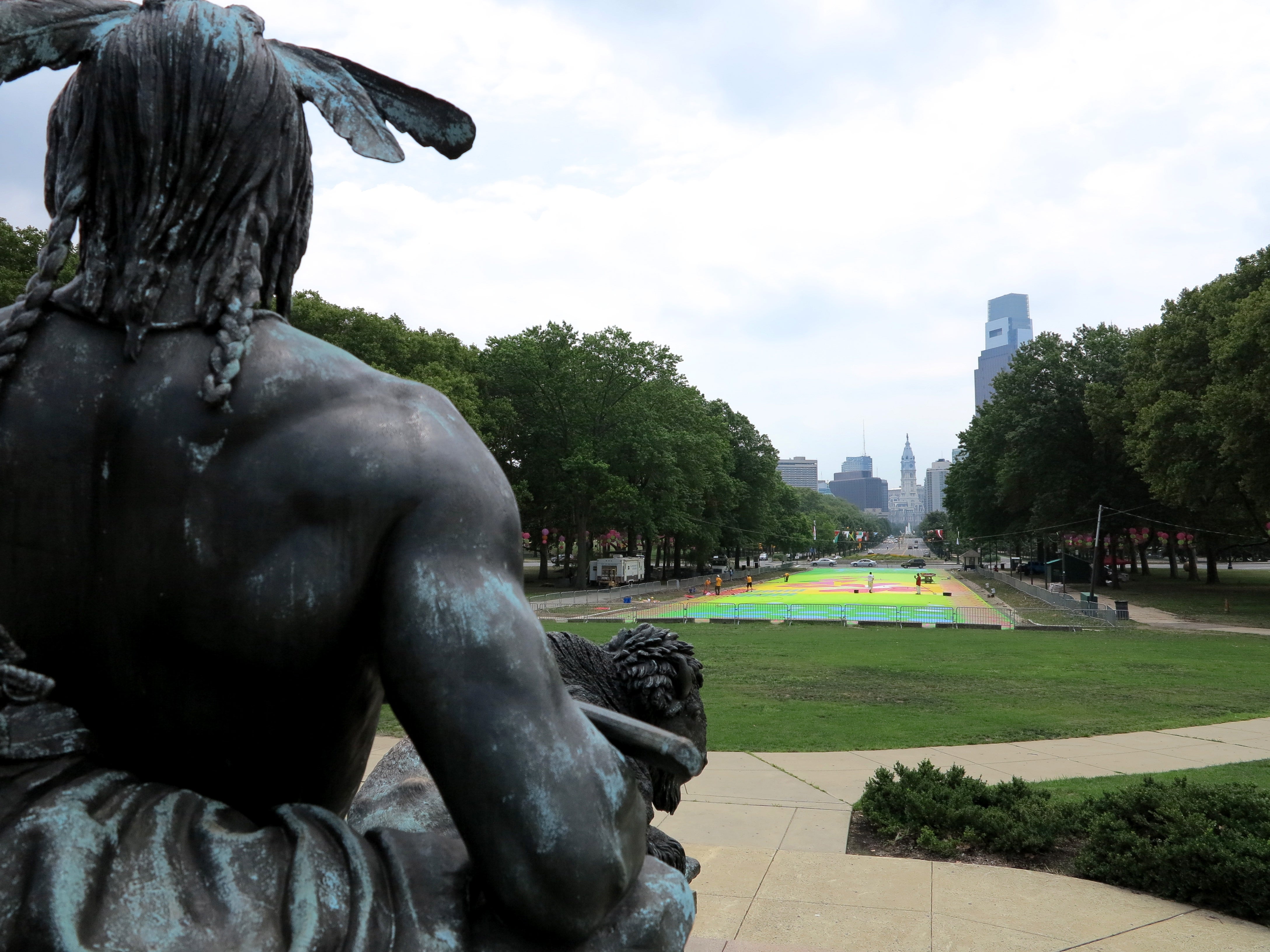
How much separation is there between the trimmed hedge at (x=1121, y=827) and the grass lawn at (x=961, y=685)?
11.5ft

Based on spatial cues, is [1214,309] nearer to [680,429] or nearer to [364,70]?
[680,429]

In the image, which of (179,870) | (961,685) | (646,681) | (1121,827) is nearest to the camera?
(179,870)

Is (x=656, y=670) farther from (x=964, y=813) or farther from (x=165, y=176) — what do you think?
(x=964, y=813)

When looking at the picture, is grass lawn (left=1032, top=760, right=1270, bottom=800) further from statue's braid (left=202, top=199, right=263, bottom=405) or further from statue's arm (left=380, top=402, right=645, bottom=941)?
statue's braid (left=202, top=199, right=263, bottom=405)

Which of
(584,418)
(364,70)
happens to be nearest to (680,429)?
(584,418)

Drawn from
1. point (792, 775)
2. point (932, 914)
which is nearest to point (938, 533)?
point (792, 775)

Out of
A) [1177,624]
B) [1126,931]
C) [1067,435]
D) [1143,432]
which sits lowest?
[1177,624]

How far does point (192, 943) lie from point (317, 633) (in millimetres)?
388

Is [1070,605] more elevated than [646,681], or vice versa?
[646,681]

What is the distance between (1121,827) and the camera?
6652 millimetres

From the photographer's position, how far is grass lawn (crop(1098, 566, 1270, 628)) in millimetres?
31406

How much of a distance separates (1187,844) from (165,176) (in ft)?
23.2

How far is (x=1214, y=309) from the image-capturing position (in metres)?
32.6

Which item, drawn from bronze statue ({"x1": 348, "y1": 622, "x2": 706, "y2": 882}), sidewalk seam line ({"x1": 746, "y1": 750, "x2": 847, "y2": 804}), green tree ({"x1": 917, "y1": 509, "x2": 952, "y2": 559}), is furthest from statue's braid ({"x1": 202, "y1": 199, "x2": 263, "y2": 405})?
green tree ({"x1": 917, "y1": 509, "x2": 952, "y2": 559})
